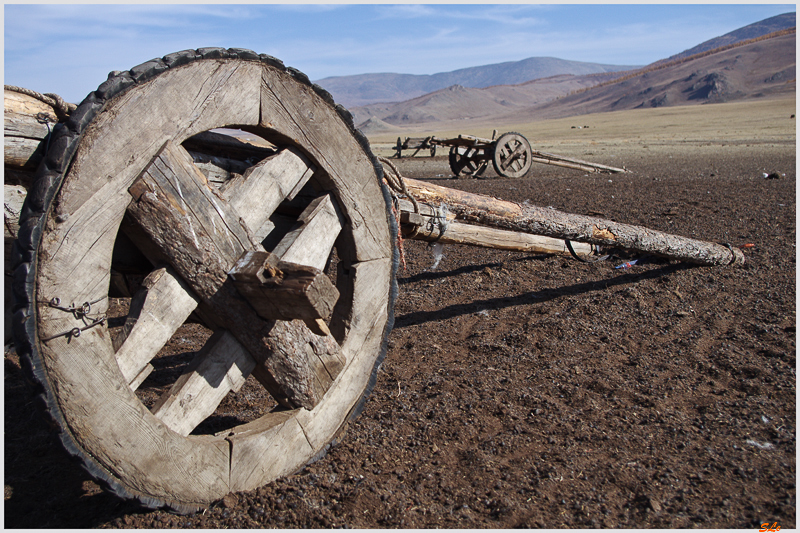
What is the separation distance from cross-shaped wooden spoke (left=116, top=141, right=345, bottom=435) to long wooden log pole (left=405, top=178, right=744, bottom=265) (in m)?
1.16

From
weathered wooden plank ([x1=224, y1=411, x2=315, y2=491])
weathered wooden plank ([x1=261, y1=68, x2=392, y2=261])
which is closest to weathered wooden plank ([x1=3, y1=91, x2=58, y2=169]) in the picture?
weathered wooden plank ([x1=261, y1=68, x2=392, y2=261])

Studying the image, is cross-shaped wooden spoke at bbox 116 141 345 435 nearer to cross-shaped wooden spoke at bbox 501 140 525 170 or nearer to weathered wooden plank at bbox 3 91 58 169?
weathered wooden plank at bbox 3 91 58 169

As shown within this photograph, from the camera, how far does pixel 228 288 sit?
6.59ft

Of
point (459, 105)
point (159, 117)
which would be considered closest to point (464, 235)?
point (159, 117)

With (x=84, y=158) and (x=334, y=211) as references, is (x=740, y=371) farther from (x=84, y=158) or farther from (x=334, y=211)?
(x=84, y=158)

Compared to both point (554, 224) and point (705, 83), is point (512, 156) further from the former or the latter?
point (705, 83)

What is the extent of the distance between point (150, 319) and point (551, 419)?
195cm

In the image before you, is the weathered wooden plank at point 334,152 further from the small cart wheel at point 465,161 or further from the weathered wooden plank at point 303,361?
→ the small cart wheel at point 465,161

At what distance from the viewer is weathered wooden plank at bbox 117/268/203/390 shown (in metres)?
1.85

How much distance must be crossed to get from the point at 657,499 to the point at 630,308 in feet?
8.00

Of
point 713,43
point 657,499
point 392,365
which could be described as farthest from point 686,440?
point 713,43

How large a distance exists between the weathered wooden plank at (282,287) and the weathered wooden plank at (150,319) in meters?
0.21

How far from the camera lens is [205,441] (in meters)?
2.00

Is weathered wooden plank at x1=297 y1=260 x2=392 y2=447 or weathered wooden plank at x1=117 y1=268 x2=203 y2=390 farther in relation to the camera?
weathered wooden plank at x1=297 y1=260 x2=392 y2=447
